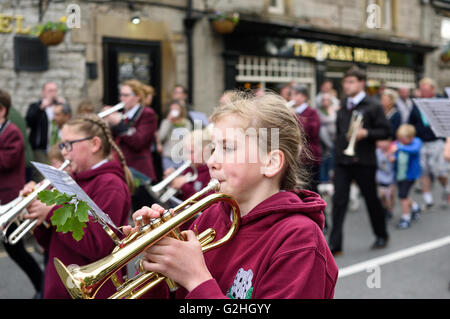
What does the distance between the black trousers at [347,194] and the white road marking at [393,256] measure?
42cm

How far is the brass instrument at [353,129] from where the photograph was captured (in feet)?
20.7

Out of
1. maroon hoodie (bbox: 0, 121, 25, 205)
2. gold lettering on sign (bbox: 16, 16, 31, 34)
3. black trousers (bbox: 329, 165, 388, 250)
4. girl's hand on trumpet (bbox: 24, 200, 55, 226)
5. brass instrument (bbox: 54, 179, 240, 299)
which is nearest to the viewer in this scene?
brass instrument (bbox: 54, 179, 240, 299)

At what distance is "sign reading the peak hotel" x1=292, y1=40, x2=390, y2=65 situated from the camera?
48.5 ft

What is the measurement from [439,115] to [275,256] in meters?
2.17

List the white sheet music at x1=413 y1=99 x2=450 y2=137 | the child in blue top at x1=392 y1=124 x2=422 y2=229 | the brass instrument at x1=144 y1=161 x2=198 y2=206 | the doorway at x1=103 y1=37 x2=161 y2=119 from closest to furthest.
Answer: the white sheet music at x1=413 y1=99 x2=450 y2=137, the brass instrument at x1=144 y1=161 x2=198 y2=206, the child in blue top at x1=392 y1=124 x2=422 y2=229, the doorway at x1=103 y1=37 x2=161 y2=119

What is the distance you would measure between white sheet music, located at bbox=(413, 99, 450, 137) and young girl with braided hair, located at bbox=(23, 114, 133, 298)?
193 centimetres

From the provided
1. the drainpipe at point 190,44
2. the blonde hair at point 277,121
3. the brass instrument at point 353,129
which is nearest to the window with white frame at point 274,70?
Result: the drainpipe at point 190,44

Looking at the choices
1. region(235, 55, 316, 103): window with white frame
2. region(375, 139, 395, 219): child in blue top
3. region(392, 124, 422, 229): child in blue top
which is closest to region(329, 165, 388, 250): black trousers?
region(392, 124, 422, 229): child in blue top

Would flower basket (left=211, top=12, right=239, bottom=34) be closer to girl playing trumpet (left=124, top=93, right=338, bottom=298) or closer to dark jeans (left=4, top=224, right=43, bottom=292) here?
dark jeans (left=4, top=224, right=43, bottom=292)

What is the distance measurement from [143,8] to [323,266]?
996cm

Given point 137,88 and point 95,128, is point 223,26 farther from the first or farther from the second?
point 95,128

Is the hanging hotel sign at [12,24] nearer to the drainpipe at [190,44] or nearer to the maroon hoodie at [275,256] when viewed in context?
the drainpipe at [190,44]
